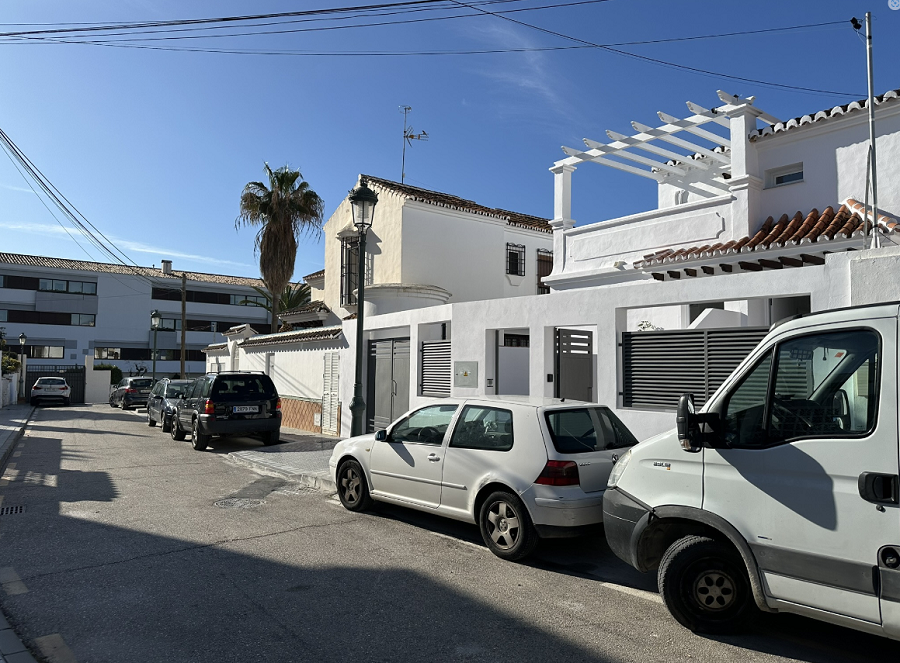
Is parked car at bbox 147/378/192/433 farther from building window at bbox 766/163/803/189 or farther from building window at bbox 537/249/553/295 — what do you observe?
building window at bbox 766/163/803/189

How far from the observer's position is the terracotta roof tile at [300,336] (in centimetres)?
1684

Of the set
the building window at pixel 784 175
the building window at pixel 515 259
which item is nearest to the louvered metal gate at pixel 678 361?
the building window at pixel 784 175

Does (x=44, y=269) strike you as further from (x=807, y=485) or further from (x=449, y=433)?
(x=807, y=485)

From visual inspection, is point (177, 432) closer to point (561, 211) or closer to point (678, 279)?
point (561, 211)

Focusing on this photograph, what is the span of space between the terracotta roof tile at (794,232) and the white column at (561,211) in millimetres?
2606

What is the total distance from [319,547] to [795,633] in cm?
417

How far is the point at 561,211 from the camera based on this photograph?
14344 mm

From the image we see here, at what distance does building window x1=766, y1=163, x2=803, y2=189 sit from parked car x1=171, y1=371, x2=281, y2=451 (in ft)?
37.7

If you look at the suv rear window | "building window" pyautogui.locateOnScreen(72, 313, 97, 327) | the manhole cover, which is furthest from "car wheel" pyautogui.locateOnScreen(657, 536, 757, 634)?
"building window" pyautogui.locateOnScreen(72, 313, 97, 327)

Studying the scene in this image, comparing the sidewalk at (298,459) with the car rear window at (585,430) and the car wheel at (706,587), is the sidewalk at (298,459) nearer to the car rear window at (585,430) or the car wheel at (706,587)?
the car rear window at (585,430)

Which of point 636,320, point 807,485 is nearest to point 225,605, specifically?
point 807,485

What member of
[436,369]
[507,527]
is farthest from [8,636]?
[436,369]

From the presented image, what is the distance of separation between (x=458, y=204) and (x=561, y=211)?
7182mm

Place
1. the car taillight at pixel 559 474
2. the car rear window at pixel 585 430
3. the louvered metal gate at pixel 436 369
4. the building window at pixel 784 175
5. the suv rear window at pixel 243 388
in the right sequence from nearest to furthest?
the car taillight at pixel 559 474
the car rear window at pixel 585 430
the building window at pixel 784 175
the louvered metal gate at pixel 436 369
the suv rear window at pixel 243 388
